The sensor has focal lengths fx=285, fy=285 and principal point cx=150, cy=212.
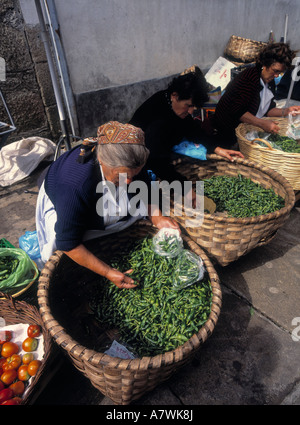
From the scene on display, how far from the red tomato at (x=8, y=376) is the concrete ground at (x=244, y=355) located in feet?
0.64

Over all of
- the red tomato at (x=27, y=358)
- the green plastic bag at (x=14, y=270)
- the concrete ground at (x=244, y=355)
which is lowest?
the concrete ground at (x=244, y=355)

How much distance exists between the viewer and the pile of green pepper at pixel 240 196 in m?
2.81

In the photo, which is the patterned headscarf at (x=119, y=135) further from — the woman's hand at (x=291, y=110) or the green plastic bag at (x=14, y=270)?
the woman's hand at (x=291, y=110)

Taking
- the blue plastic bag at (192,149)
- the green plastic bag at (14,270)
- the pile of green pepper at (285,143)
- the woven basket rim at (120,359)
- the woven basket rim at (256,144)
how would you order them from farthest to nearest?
the pile of green pepper at (285,143), the blue plastic bag at (192,149), the woven basket rim at (256,144), the green plastic bag at (14,270), the woven basket rim at (120,359)

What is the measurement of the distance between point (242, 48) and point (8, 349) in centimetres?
768

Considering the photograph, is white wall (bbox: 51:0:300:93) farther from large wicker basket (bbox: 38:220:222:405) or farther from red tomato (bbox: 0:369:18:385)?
red tomato (bbox: 0:369:18:385)

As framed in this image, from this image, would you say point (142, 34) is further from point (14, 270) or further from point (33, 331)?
point (33, 331)

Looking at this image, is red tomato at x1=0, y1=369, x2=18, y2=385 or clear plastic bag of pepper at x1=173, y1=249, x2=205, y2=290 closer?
red tomato at x1=0, y1=369, x2=18, y2=385

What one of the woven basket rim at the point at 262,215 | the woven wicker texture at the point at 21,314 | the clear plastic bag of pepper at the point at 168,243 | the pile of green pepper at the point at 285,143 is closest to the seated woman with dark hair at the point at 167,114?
the woven basket rim at the point at 262,215

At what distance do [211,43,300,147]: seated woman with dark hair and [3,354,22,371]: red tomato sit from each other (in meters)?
3.44

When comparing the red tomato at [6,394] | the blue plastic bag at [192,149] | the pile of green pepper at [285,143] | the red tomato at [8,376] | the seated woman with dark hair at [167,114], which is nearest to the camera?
the red tomato at [6,394]

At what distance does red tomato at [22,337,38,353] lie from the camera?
196cm

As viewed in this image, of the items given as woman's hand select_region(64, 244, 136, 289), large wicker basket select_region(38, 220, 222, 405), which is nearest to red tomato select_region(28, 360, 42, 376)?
large wicker basket select_region(38, 220, 222, 405)
